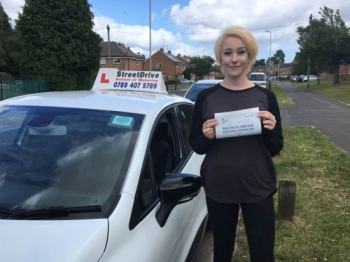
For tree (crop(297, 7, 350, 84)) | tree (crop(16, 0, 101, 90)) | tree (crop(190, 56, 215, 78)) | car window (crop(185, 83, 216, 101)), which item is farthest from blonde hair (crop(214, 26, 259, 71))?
tree (crop(190, 56, 215, 78))

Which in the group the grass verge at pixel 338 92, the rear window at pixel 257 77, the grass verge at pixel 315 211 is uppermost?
the rear window at pixel 257 77

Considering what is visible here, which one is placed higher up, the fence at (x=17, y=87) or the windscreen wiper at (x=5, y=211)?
the fence at (x=17, y=87)

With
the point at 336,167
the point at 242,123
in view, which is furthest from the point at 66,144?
the point at 336,167

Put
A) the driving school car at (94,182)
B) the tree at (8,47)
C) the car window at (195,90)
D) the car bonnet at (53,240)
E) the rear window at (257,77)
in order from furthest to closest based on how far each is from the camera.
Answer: the tree at (8,47), the rear window at (257,77), the car window at (195,90), the driving school car at (94,182), the car bonnet at (53,240)

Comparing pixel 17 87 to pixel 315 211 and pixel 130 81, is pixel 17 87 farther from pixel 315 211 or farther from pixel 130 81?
pixel 315 211

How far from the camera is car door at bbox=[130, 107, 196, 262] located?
6.27 feet

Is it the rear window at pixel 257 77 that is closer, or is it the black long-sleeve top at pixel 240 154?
the black long-sleeve top at pixel 240 154

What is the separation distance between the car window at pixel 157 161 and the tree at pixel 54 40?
2142 centimetres

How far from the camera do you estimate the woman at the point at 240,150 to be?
217 cm

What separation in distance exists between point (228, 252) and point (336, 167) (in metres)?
4.61

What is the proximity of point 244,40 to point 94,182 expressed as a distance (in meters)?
1.19

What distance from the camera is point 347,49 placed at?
121 ft

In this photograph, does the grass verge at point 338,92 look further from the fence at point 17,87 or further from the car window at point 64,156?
the car window at point 64,156

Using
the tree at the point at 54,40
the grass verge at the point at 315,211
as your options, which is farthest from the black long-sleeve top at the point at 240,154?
the tree at the point at 54,40
